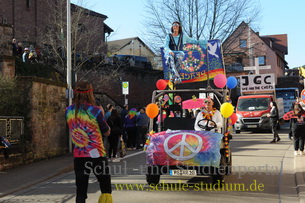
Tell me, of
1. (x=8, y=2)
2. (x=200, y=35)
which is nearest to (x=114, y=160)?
(x=200, y=35)

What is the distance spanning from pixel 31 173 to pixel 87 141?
620 cm

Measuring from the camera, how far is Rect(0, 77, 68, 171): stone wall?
43.4ft

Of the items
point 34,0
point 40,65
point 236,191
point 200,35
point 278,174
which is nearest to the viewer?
point 236,191

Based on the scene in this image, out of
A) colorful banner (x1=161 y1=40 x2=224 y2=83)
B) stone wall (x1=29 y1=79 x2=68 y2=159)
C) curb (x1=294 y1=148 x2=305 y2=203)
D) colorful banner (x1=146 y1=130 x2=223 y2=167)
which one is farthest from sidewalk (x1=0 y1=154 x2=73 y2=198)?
curb (x1=294 y1=148 x2=305 y2=203)

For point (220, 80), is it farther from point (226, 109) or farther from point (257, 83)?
point (257, 83)

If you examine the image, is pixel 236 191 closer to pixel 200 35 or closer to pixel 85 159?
pixel 85 159

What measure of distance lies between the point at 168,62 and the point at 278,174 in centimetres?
371

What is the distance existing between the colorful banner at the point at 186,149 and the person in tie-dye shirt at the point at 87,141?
2672 mm

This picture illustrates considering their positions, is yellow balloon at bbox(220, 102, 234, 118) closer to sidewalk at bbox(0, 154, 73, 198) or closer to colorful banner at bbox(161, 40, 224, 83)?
colorful banner at bbox(161, 40, 224, 83)

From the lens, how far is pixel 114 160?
46.9ft

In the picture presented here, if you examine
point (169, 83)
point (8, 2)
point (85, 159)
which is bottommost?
point (85, 159)

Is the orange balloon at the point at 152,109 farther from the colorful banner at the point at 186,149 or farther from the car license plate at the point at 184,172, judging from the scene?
the car license plate at the point at 184,172

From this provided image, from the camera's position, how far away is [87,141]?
6145 millimetres

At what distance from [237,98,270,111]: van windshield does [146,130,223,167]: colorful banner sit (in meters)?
20.2
